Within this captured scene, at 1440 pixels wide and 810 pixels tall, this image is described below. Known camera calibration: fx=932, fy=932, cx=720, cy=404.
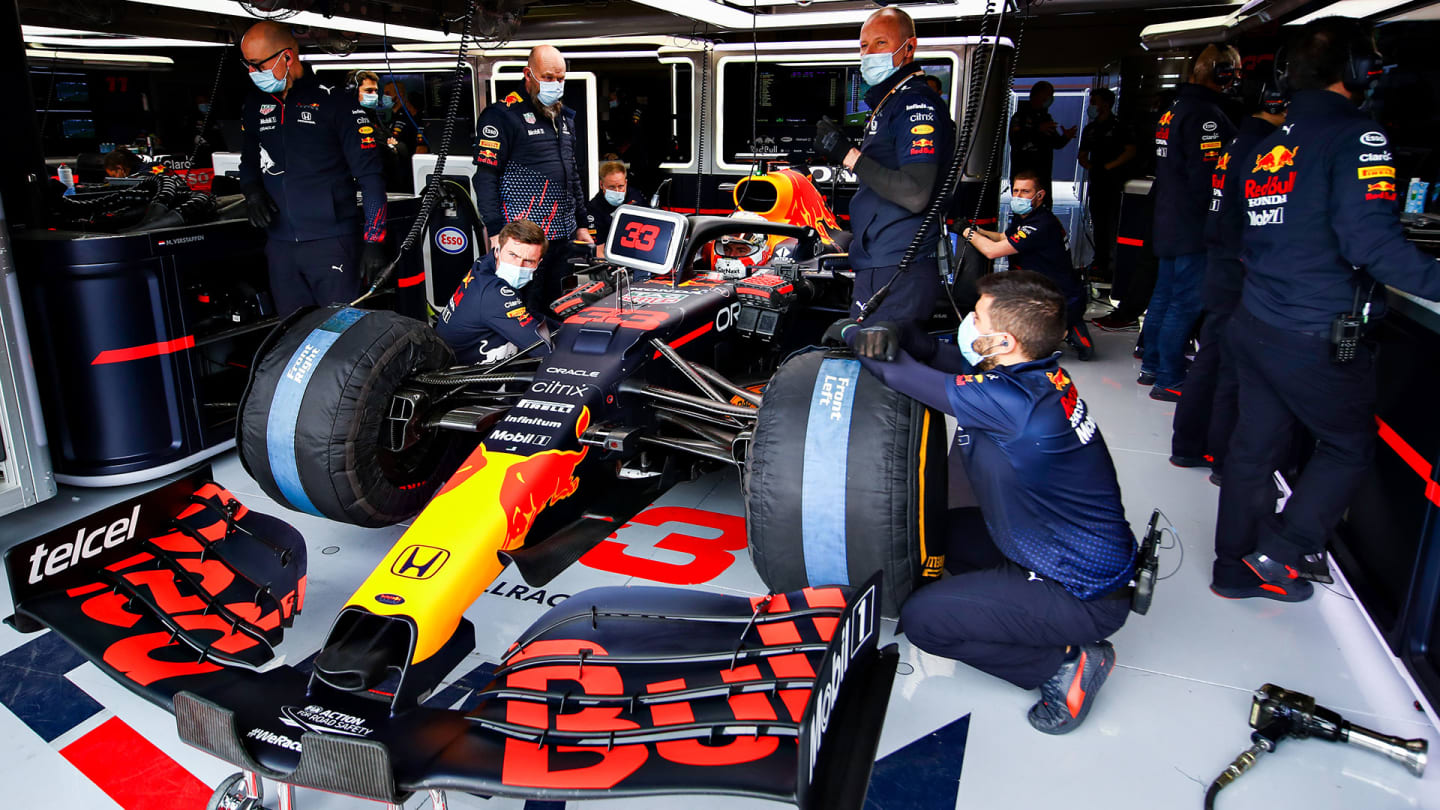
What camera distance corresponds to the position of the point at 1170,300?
18.0 feet

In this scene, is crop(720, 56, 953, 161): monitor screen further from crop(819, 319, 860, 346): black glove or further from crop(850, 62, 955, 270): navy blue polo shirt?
crop(819, 319, 860, 346): black glove

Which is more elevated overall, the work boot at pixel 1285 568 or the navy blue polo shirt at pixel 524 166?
the navy blue polo shirt at pixel 524 166

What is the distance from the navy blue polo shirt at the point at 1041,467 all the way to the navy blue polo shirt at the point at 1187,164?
10.6 feet

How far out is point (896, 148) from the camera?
3502 millimetres

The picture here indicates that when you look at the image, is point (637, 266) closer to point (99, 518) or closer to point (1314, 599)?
point (99, 518)

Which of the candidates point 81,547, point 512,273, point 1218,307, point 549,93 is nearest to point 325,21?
point 549,93

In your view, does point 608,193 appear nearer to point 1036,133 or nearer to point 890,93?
point 890,93

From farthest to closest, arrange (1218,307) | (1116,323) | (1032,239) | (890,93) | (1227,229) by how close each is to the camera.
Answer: (1116,323), (1032,239), (1218,307), (1227,229), (890,93)

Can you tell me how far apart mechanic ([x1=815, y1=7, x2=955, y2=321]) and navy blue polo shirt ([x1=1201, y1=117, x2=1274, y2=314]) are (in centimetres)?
134

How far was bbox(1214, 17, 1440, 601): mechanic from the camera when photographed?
107 inches

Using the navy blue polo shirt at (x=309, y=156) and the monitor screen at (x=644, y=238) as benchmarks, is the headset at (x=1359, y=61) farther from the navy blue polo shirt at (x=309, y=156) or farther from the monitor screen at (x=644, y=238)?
the navy blue polo shirt at (x=309, y=156)

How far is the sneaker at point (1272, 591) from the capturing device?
10.5 ft

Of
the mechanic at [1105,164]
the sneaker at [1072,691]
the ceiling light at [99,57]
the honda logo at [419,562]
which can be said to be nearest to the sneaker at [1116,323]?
the mechanic at [1105,164]

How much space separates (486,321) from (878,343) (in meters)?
1.75
